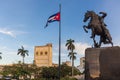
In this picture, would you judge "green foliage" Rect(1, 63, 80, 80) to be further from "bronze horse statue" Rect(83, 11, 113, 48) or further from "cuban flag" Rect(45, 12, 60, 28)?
"bronze horse statue" Rect(83, 11, 113, 48)

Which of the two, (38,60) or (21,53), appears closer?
(21,53)

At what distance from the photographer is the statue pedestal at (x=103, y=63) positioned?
20234mm

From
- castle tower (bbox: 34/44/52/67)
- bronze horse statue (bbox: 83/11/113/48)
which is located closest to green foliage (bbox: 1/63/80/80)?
castle tower (bbox: 34/44/52/67)

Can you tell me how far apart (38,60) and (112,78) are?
437 feet

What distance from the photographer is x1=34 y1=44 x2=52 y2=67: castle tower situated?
14888 centimetres

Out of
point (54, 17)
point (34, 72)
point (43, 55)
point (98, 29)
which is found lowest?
point (34, 72)

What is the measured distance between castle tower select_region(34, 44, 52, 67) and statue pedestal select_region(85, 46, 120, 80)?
127088 millimetres

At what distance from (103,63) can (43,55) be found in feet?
426

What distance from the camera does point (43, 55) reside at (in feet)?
492

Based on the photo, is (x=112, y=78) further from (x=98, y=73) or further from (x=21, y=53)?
(x=21, y=53)

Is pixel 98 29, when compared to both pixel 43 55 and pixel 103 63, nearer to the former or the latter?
pixel 103 63

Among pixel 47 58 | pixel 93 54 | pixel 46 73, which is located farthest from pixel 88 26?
pixel 47 58

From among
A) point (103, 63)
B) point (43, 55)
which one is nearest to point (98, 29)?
point (103, 63)

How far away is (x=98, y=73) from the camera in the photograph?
2089 cm
